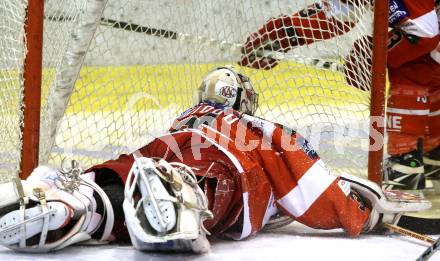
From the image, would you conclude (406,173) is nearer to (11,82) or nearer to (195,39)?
(195,39)

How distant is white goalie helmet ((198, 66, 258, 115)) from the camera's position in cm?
189

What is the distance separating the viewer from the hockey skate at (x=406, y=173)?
248cm

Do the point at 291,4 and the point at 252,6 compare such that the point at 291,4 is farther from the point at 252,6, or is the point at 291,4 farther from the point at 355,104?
the point at 355,104

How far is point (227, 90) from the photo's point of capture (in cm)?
188

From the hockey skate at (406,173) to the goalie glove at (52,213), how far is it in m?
1.20

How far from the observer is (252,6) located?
2922 mm

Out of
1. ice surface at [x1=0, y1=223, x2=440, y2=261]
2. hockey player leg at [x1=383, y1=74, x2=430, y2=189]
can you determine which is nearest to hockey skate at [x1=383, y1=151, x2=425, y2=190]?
hockey player leg at [x1=383, y1=74, x2=430, y2=189]

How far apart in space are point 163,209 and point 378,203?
62 centimetres

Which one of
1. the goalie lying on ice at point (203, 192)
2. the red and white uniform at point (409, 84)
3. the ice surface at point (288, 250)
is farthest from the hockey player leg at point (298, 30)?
the ice surface at point (288, 250)

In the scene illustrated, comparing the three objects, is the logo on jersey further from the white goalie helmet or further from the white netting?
the white netting

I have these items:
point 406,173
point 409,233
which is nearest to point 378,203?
point 409,233

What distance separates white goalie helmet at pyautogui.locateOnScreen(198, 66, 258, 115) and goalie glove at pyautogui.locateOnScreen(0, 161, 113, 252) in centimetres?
43

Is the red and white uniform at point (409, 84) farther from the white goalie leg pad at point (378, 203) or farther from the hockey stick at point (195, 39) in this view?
the white goalie leg pad at point (378, 203)

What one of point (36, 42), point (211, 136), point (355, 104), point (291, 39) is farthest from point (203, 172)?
point (291, 39)
